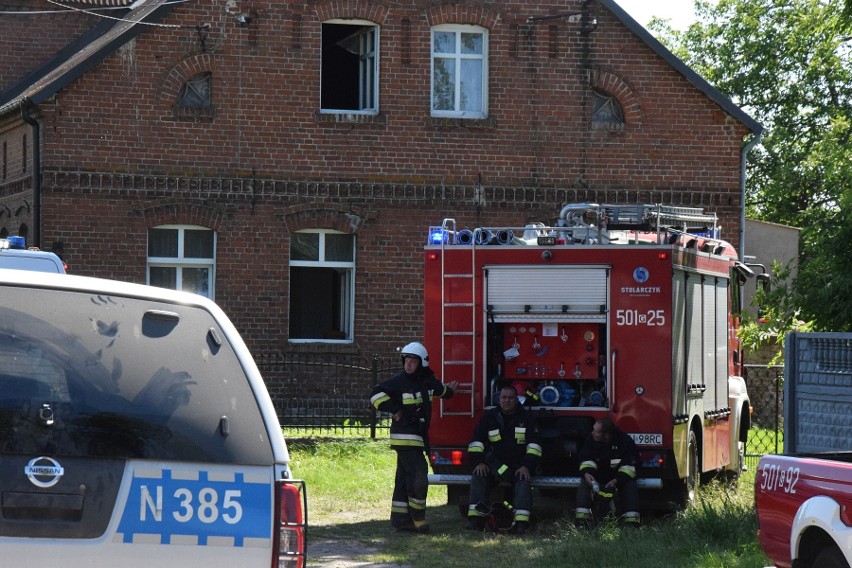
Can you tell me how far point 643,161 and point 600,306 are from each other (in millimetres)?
11120

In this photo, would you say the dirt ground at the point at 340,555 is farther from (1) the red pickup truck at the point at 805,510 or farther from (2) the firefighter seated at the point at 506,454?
(1) the red pickup truck at the point at 805,510

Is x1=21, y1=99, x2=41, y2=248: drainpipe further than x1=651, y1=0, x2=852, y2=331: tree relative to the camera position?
No

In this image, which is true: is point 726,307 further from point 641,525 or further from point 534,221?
point 534,221

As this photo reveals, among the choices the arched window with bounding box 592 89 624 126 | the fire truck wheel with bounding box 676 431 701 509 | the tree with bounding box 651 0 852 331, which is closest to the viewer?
the fire truck wheel with bounding box 676 431 701 509

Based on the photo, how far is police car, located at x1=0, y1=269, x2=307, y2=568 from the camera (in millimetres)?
3898

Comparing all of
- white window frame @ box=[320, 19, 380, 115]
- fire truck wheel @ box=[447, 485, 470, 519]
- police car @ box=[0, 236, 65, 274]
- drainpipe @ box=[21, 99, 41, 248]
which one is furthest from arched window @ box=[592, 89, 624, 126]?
police car @ box=[0, 236, 65, 274]

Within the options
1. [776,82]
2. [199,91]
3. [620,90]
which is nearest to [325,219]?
[199,91]

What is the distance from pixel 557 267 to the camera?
12102 millimetres

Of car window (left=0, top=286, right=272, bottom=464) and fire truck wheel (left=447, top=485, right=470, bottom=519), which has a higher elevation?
car window (left=0, top=286, right=272, bottom=464)

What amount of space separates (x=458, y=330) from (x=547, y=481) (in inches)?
60.4

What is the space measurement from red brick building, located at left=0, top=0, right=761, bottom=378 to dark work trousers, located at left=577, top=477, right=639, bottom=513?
34.6 ft

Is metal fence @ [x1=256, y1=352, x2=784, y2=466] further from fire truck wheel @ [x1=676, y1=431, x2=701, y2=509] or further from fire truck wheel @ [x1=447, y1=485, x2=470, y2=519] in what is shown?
fire truck wheel @ [x1=676, y1=431, x2=701, y2=509]

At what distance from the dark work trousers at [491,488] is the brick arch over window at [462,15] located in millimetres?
11723

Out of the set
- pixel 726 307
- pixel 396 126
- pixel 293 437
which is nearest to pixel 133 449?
pixel 726 307
